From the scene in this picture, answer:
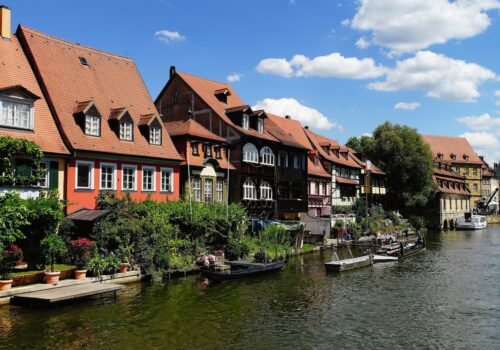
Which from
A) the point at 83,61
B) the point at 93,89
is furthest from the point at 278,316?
the point at 83,61

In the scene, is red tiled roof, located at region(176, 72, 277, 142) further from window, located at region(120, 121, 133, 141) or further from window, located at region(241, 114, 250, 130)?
window, located at region(120, 121, 133, 141)

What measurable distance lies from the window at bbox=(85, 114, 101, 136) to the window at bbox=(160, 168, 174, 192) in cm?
604

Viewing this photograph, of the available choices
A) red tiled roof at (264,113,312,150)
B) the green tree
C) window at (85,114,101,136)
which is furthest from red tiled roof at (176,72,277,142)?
the green tree

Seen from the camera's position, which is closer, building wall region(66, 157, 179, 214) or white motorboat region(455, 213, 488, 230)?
building wall region(66, 157, 179, 214)

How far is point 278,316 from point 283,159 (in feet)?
108

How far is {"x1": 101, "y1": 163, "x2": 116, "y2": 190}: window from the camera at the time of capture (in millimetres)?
33531

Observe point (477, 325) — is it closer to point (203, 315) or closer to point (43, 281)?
point (203, 315)

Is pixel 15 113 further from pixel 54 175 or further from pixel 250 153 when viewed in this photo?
pixel 250 153

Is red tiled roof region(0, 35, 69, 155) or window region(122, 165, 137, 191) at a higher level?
red tiled roof region(0, 35, 69, 155)

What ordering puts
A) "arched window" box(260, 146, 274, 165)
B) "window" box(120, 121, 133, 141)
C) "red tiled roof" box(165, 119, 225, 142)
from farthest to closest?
"arched window" box(260, 146, 274, 165) < "red tiled roof" box(165, 119, 225, 142) < "window" box(120, 121, 133, 141)

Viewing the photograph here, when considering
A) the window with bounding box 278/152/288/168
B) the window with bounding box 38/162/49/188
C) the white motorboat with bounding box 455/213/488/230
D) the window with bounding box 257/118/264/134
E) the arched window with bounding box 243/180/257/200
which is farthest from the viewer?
the white motorboat with bounding box 455/213/488/230

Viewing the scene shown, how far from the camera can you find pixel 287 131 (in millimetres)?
62750

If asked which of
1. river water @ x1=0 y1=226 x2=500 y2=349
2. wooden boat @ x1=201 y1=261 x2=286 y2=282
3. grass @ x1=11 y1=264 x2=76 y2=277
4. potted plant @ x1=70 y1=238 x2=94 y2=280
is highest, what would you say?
potted plant @ x1=70 y1=238 x2=94 y2=280

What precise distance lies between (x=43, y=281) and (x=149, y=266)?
6780mm
